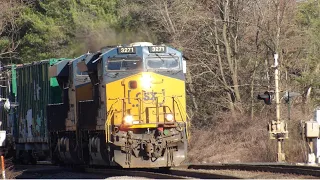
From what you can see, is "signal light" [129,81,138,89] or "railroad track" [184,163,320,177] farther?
"signal light" [129,81,138,89]

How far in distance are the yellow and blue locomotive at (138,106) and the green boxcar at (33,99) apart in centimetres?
511

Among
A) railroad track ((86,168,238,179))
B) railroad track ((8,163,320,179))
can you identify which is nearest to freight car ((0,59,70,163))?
railroad track ((8,163,320,179))

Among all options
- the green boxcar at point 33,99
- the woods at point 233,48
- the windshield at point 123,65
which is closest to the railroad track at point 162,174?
the windshield at point 123,65

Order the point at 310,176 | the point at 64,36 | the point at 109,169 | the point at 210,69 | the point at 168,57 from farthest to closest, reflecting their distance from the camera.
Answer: the point at 64,36, the point at 210,69, the point at 109,169, the point at 168,57, the point at 310,176

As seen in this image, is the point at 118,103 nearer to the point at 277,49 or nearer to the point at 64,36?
the point at 277,49

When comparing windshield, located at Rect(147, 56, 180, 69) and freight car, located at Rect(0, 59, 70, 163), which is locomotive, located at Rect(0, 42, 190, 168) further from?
freight car, located at Rect(0, 59, 70, 163)

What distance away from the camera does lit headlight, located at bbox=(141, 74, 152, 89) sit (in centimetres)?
1894

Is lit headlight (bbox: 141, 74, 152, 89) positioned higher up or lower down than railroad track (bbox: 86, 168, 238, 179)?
higher up

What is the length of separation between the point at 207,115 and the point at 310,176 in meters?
19.5

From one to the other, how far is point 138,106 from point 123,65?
1.28m

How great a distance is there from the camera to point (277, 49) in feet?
103

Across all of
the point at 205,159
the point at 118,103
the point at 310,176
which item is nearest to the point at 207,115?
the point at 205,159

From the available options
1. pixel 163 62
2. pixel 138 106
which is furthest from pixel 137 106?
pixel 163 62

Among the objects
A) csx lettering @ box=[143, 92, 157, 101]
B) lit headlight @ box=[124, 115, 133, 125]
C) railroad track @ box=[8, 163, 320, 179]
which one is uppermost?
csx lettering @ box=[143, 92, 157, 101]
